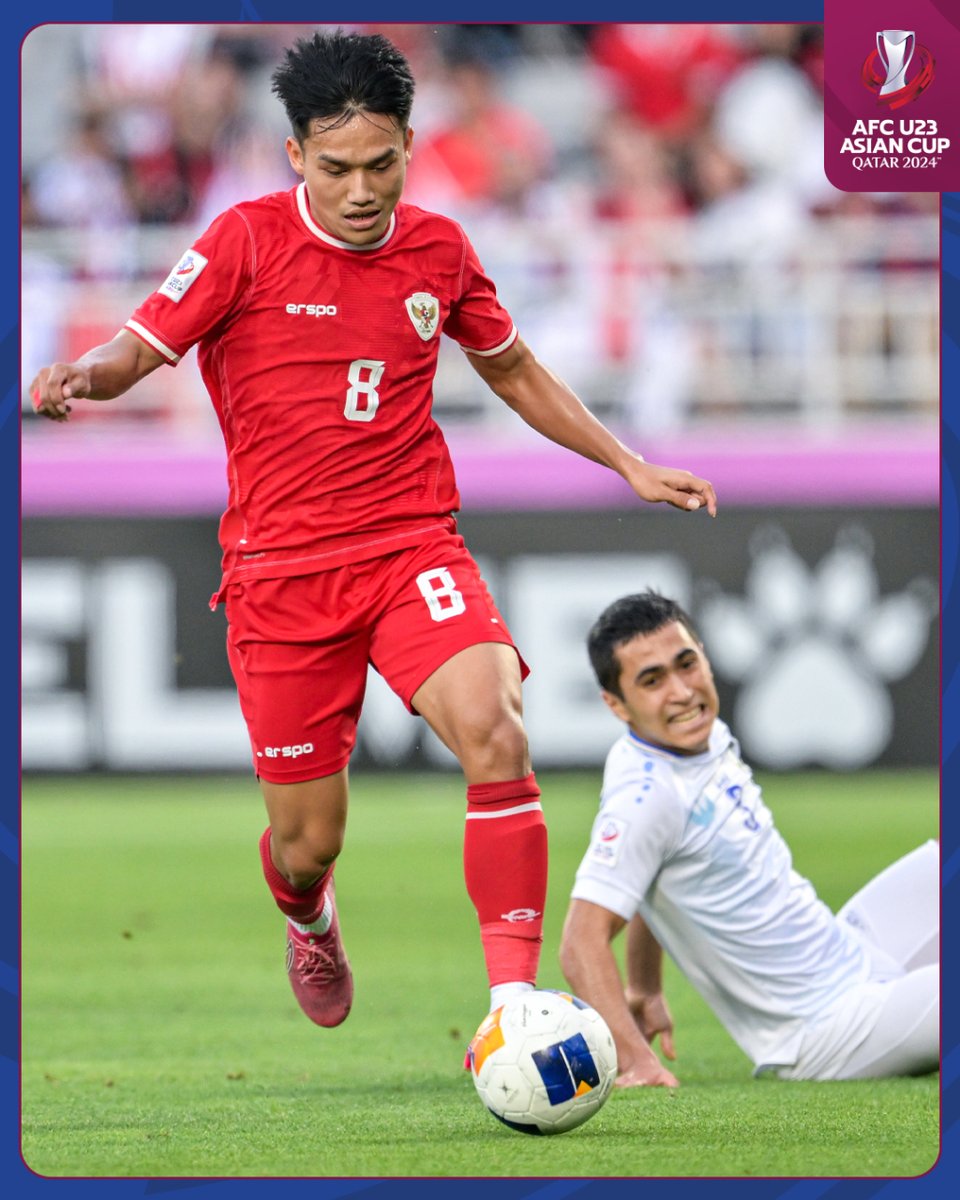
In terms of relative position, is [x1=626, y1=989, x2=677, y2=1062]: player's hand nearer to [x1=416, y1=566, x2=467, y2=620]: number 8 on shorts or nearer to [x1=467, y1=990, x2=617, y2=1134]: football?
[x1=467, y1=990, x2=617, y2=1134]: football

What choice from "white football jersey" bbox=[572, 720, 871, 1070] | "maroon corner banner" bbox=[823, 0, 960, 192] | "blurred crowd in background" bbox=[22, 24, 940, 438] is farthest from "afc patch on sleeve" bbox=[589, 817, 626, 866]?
"blurred crowd in background" bbox=[22, 24, 940, 438]

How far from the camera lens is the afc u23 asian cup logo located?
12.2 feet

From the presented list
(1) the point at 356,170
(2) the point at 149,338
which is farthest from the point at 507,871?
(1) the point at 356,170

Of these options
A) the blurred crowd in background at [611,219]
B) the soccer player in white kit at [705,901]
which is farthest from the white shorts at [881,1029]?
the blurred crowd in background at [611,219]

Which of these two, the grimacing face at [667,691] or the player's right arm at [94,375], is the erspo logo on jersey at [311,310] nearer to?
the player's right arm at [94,375]

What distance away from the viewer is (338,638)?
4.32 meters

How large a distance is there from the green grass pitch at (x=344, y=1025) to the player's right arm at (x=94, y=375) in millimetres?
1419

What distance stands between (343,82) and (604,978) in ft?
6.84

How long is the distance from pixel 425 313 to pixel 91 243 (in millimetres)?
8900

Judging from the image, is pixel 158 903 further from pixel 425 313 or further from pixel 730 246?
pixel 730 246

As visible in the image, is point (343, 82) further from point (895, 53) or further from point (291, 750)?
point (291, 750)

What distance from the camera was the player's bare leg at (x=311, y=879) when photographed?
459 cm

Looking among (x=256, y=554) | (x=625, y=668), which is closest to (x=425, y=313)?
(x=256, y=554)

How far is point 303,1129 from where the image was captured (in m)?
4.03
